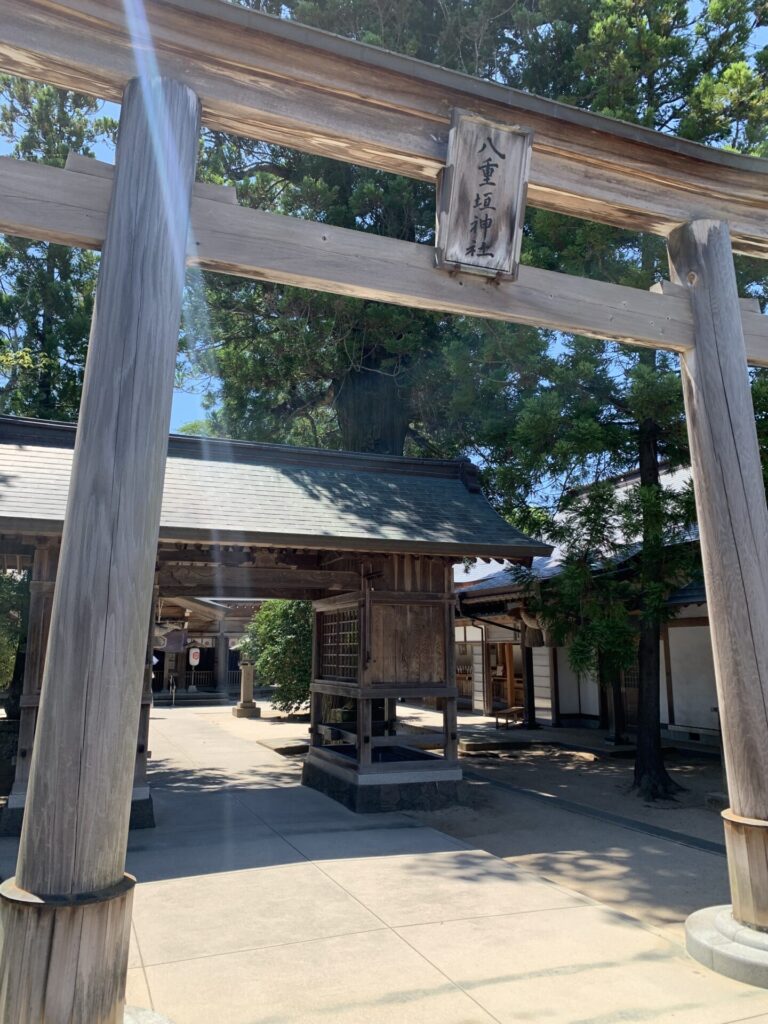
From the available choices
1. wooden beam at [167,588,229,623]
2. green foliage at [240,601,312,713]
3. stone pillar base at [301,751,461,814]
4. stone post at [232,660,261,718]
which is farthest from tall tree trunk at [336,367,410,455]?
wooden beam at [167,588,229,623]

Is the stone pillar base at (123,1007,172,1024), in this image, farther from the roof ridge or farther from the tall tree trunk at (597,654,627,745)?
the tall tree trunk at (597,654,627,745)

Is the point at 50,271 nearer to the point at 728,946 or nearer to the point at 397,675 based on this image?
the point at 397,675

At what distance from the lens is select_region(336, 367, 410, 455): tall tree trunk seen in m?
15.8

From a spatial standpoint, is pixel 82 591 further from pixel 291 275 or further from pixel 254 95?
pixel 254 95

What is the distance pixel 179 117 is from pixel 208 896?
5.25 meters

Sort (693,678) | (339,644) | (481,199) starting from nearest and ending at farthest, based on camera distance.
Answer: (481,199) < (339,644) < (693,678)

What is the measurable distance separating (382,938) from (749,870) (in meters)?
2.26

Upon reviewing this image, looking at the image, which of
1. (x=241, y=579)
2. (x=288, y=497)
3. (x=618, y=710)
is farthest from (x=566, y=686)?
(x=241, y=579)

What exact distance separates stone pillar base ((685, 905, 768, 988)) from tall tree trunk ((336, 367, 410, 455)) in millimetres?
12182

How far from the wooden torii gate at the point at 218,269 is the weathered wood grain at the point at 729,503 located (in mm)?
13

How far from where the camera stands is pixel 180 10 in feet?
12.4

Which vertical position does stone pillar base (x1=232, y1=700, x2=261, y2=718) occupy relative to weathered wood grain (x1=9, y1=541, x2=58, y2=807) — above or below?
below

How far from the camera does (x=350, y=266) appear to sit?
421cm

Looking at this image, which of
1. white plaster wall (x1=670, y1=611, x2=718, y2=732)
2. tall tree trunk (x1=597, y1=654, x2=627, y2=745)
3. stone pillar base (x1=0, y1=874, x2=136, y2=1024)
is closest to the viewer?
stone pillar base (x1=0, y1=874, x2=136, y2=1024)
